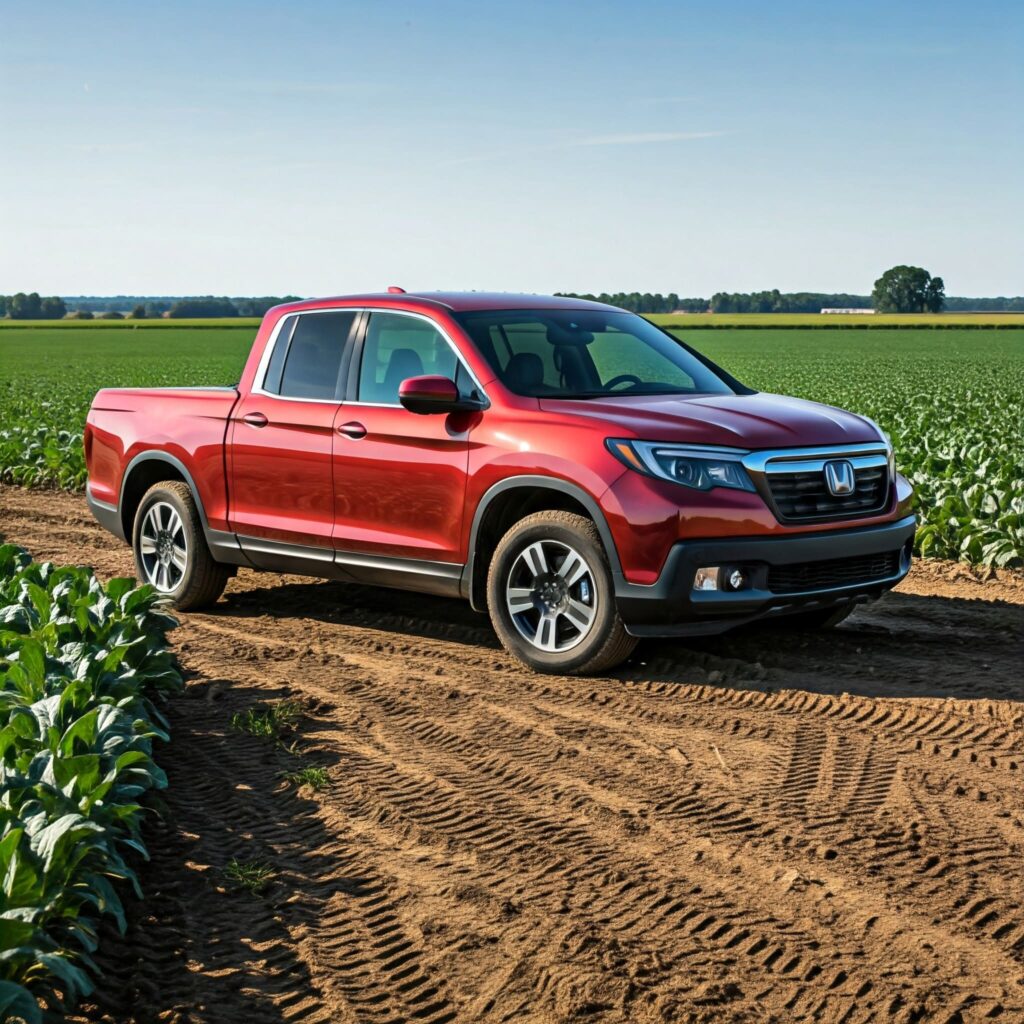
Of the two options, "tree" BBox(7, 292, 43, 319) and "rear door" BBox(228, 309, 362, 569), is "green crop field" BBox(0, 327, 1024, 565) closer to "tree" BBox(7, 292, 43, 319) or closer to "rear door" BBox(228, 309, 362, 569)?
"rear door" BBox(228, 309, 362, 569)

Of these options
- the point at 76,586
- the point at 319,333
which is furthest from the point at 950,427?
the point at 76,586

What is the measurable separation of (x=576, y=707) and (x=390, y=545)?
1.73 meters

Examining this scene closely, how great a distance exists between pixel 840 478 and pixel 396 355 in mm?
2630

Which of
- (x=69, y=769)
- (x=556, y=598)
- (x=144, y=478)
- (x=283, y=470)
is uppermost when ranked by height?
(x=283, y=470)

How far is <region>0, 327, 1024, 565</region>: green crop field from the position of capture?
11.5 m

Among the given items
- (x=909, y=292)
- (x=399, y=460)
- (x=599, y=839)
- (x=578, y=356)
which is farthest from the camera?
(x=909, y=292)

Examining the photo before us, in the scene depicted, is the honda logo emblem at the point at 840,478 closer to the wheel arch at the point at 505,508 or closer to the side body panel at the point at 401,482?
the wheel arch at the point at 505,508

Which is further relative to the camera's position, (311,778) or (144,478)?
(144,478)

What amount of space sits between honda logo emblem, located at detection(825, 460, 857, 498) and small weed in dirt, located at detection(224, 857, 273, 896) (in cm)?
372

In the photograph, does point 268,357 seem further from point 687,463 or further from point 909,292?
point 909,292

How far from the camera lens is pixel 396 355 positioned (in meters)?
8.04

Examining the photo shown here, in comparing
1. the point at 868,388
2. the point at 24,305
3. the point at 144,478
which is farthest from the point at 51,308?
the point at 144,478

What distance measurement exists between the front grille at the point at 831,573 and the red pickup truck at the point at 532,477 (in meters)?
0.01

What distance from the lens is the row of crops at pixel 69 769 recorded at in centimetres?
373
